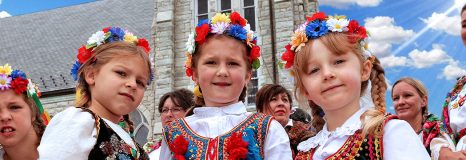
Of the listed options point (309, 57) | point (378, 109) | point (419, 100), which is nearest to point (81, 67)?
point (309, 57)

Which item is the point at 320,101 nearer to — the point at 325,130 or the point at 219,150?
the point at 325,130

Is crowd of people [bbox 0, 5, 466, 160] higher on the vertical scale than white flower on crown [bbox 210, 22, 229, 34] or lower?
lower

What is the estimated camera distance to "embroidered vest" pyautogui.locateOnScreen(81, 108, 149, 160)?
92.4 inches

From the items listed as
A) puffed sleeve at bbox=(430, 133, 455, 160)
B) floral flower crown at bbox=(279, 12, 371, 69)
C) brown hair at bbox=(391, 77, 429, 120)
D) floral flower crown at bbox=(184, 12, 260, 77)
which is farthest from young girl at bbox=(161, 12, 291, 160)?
brown hair at bbox=(391, 77, 429, 120)

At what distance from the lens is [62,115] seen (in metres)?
2.38

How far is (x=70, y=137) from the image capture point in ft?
7.38

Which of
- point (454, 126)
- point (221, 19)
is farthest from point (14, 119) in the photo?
point (454, 126)

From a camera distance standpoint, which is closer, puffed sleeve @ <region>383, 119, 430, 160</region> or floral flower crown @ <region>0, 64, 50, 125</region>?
puffed sleeve @ <region>383, 119, 430, 160</region>

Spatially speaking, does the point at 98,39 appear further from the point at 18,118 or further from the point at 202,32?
the point at 18,118

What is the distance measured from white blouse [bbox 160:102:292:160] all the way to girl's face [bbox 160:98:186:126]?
5.44 feet

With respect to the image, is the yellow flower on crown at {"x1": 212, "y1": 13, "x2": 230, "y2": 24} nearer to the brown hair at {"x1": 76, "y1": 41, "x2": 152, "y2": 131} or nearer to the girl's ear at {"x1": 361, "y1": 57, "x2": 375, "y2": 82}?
the brown hair at {"x1": 76, "y1": 41, "x2": 152, "y2": 131}

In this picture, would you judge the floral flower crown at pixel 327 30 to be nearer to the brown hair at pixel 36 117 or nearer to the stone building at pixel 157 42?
the brown hair at pixel 36 117

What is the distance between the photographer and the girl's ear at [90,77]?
2.65m

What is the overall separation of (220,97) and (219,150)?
0.31 m
